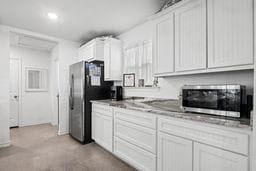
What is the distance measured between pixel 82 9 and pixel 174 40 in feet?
4.99

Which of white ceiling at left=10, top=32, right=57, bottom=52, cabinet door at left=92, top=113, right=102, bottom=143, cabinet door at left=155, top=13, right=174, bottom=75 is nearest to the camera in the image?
cabinet door at left=155, top=13, right=174, bottom=75

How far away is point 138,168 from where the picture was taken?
1937 mm

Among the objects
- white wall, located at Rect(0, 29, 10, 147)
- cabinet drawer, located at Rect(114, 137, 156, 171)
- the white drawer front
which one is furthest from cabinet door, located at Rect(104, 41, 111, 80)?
white wall, located at Rect(0, 29, 10, 147)

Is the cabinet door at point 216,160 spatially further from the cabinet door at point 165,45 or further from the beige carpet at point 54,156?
the beige carpet at point 54,156

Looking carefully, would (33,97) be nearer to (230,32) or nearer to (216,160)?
(216,160)

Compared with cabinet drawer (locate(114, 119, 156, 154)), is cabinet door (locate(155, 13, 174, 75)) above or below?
above

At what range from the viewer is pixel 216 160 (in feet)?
3.92

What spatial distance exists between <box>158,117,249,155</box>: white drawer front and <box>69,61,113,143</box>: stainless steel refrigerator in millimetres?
1840

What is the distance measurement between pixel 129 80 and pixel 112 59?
2.00 ft

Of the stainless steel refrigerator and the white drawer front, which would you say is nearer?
the white drawer front

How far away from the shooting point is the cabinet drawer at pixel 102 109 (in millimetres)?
2489

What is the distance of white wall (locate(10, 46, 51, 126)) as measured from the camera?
4.31 m

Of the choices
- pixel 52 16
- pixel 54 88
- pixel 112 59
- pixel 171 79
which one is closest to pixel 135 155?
pixel 171 79

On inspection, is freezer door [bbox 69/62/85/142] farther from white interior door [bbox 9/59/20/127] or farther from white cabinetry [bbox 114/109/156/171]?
white interior door [bbox 9/59/20/127]
